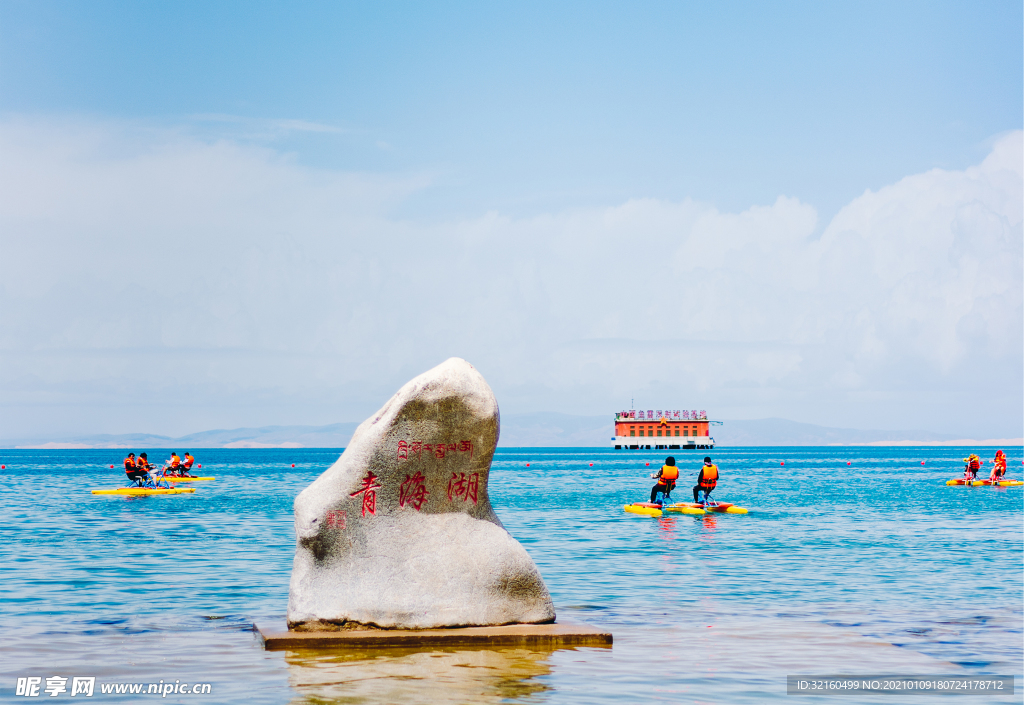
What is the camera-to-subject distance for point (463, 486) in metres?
12.1

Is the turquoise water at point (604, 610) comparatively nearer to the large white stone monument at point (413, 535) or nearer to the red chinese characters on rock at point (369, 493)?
the large white stone monument at point (413, 535)

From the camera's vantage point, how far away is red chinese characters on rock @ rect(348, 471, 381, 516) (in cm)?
1184

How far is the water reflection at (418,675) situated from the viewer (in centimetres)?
932

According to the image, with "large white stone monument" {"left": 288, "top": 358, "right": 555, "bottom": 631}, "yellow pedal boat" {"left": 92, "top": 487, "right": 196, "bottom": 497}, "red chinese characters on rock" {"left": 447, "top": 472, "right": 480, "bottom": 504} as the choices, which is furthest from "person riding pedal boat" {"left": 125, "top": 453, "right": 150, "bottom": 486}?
"red chinese characters on rock" {"left": 447, "top": 472, "right": 480, "bottom": 504}

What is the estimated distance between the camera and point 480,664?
10.5 m

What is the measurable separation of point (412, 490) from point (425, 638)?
1573 millimetres

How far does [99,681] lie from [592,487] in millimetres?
48759

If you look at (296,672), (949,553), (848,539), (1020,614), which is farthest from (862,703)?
(848,539)

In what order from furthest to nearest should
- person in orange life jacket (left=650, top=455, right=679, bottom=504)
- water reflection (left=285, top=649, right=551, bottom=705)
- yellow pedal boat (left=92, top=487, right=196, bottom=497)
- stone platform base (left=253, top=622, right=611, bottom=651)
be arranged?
1. yellow pedal boat (left=92, top=487, right=196, bottom=497)
2. person in orange life jacket (left=650, top=455, right=679, bottom=504)
3. stone platform base (left=253, top=622, right=611, bottom=651)
4. water reflection (left=285, top=649, right=551, bottom=705)

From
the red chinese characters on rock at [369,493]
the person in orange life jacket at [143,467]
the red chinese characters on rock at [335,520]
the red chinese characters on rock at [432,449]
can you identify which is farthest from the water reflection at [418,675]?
the person in orange life jacket at [143,467]

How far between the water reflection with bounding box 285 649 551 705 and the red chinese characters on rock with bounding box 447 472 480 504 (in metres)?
1.74

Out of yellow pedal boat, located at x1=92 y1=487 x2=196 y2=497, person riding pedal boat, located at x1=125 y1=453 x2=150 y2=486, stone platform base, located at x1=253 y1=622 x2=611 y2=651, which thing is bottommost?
yellow pedal boat, located at x1=92 y1=487 x2=196 y2=497

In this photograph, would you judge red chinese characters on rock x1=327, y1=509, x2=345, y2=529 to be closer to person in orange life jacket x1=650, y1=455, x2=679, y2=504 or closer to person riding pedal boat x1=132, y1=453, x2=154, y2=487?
person in orange life jacket x1=650, y1=455, x2=679, y2=504

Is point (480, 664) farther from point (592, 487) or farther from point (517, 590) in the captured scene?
point (592, 487)
